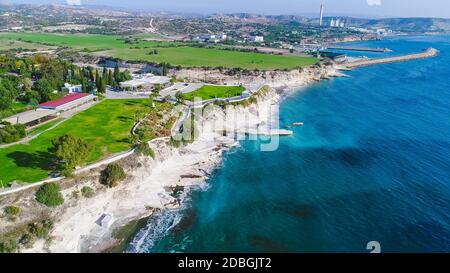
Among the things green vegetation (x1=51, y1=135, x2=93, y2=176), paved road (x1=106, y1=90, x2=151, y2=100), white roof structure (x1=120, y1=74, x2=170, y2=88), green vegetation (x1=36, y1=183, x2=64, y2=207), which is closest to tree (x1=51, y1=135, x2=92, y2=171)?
green vegetation (x1=51, y1=135, x2=93, y2=176)

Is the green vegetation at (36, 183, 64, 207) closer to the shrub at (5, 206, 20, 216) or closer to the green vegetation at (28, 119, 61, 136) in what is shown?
the shrub at (5, 206, 20, 216)

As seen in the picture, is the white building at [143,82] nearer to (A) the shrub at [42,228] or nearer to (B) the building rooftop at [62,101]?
(B) the building rooftop at [62,101]

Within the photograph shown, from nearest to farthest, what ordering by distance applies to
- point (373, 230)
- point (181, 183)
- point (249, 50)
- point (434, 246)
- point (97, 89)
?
1. point (434, 246)
2. point (373, 230)
3. point (181, 183)
4. point (97, 89)
5. point (249, 50)

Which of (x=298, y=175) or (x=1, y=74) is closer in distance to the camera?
(x=298, y=175)

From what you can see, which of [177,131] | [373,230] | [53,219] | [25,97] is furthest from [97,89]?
[373,230]
